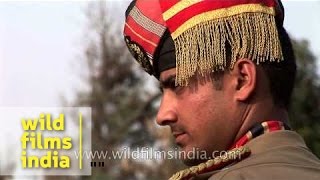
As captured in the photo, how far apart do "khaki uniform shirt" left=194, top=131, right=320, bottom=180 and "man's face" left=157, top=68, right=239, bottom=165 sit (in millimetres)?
45

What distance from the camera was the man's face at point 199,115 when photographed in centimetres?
117

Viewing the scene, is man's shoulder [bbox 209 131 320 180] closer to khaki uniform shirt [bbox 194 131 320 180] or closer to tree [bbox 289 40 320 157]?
khaki uniform shirt [bbox 194 131 320 180]

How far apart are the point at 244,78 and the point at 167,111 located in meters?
0.13

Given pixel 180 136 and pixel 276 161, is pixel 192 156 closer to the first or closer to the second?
pixel 180 136

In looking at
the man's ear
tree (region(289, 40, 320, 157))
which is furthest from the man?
tree (region(289, 40, 320, 157))

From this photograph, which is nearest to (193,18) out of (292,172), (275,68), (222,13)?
(222,13)

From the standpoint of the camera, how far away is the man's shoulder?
1.09 meters

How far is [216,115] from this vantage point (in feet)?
3.84

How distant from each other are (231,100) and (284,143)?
10 centimetres

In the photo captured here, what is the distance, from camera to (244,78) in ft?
3.79

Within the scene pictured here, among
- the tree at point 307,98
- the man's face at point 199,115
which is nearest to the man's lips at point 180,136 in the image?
the man's face at point 199,115

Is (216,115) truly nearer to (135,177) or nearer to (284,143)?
(284,143)

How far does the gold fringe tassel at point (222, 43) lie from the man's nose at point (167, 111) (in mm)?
33

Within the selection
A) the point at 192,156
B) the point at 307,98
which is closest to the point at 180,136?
the point at 192,156
